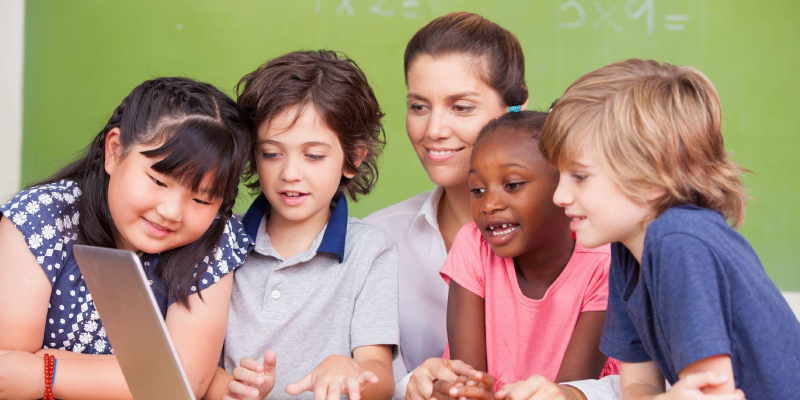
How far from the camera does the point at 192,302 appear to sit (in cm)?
140

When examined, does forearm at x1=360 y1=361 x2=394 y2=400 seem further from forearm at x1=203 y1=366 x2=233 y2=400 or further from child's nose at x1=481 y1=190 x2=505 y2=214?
child's nose at x1=481 y1=190 x2=505 y2=214

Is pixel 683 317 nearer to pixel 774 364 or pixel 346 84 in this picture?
pixel 774 364

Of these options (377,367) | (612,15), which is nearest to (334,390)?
(377,367)

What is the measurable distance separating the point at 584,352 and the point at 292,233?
67 centimetres

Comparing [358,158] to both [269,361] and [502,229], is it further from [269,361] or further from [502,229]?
[269,361]

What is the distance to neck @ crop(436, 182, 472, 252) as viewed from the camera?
1.91m

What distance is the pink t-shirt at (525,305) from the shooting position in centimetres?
145

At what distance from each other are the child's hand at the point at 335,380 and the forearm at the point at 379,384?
5 centimetres

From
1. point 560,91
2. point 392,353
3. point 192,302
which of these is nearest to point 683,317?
point 392,353

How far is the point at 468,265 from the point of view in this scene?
154 cm

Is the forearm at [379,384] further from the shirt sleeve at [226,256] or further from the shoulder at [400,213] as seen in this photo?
the shoulder at [400,213]

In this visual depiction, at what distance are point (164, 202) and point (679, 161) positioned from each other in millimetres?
856

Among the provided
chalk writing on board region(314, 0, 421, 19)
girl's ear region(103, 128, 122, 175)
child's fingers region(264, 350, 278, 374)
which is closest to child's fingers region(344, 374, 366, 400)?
child's fingers region(264, 350, 278, 374)

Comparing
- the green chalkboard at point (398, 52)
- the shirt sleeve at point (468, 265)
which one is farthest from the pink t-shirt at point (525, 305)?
the green chalkboard at point (398, 52)
